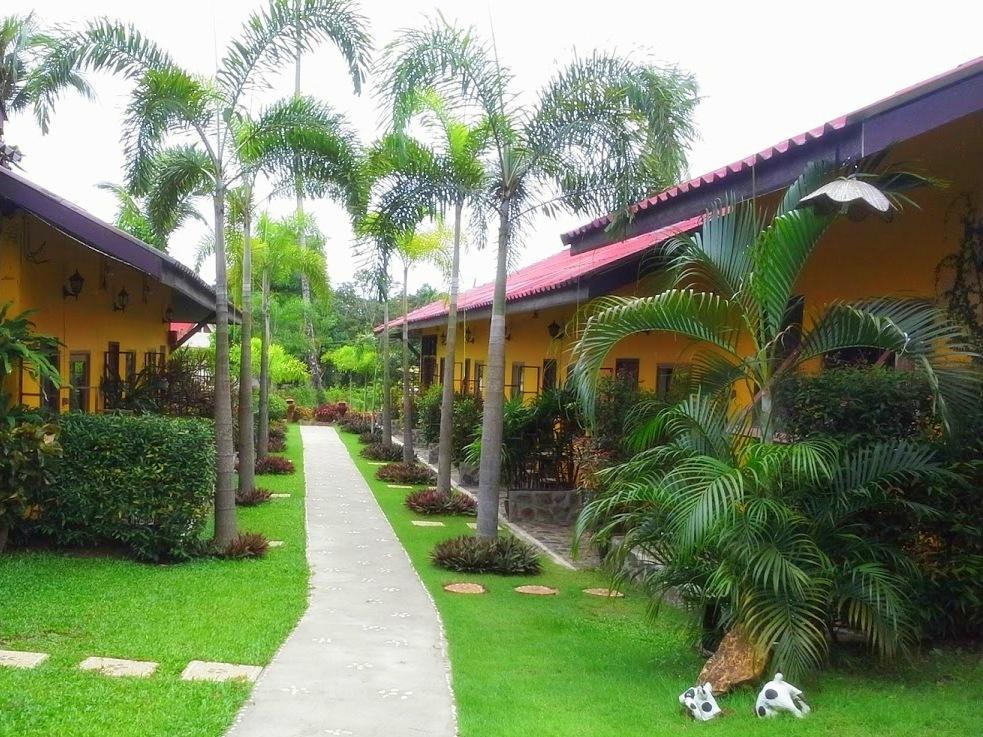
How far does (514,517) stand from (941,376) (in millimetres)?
7850

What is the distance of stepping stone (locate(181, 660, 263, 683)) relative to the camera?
17.8 feet

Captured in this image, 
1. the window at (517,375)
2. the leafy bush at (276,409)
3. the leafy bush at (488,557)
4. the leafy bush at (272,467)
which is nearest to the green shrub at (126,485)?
the leafy bush at (488,557)

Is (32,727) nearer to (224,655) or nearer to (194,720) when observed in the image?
(194,720)

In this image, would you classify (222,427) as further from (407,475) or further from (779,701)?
(407,475)

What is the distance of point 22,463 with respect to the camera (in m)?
7.91

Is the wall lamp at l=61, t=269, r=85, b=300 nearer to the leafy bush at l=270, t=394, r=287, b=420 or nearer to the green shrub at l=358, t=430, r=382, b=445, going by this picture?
the green shrub at l=358, t=430, r=382, b=445

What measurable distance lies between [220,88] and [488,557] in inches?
211

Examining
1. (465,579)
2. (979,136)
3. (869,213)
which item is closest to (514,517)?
(465,579)

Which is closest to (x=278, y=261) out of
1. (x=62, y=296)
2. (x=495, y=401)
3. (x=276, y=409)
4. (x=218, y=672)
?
(x=62, y=296)

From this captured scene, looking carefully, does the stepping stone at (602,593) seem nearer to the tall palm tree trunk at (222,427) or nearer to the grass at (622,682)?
the grass at (622,682)

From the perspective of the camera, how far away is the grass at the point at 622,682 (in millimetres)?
4684

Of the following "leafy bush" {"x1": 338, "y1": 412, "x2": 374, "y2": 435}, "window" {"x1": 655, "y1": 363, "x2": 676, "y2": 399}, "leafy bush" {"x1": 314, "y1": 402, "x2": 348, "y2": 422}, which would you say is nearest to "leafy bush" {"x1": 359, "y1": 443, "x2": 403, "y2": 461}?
"leafy bush" {"x1": 338, "y1": 412, "x2": 374, "y2": 435}

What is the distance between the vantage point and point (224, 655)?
19.3 feet

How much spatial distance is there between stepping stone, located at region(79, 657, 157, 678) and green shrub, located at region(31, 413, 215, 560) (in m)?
2.97
